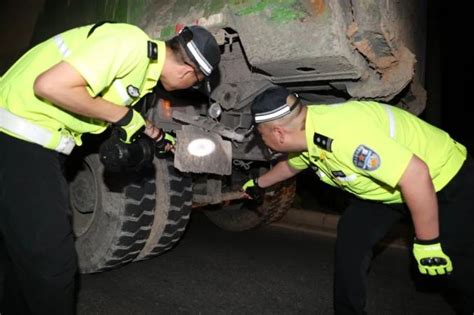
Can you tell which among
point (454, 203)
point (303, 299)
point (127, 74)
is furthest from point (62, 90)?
point (303, 299)

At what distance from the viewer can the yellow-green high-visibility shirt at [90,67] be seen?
5.78 ft

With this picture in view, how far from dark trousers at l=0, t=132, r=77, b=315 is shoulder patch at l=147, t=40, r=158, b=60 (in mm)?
674

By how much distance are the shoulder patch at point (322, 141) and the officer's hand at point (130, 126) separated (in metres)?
0.88

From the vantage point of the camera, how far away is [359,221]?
96.3 inches

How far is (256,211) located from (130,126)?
8.52ft

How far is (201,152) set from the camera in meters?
2.76

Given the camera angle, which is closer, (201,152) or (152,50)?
(152,50)

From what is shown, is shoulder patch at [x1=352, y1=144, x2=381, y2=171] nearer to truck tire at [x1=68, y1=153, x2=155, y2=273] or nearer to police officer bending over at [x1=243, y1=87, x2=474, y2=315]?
police officer bending over at [x1=243, y1=87, x2=474, y2=315]

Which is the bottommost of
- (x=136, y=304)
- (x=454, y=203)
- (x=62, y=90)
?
(x=136, y=304)

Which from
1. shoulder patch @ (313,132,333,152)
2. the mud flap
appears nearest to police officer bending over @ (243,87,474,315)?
shoulder patch @ (313,132,333,152)

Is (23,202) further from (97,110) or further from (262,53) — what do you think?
(262,53)

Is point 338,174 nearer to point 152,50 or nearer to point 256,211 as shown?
point 152,50

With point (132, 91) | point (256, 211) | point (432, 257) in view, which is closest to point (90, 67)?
point (132, 91)

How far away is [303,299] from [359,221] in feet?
2.70
